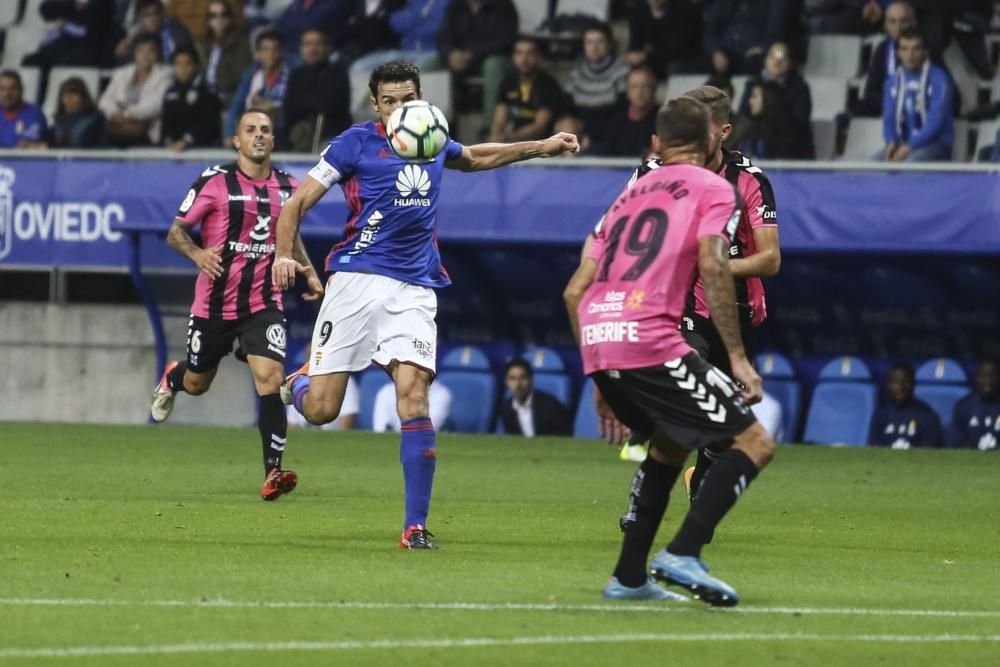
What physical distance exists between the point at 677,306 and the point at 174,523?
384cm

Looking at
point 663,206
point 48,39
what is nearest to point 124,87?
point 48,39

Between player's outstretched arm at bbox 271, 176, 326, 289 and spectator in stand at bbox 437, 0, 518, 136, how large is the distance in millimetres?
10972

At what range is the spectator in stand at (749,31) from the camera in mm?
19078

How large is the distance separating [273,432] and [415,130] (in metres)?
3.07

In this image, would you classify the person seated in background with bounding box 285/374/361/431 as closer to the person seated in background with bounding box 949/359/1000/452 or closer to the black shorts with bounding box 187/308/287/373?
the person seated in background with bounding box 949/359/1000/452

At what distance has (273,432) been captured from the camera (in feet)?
38.0

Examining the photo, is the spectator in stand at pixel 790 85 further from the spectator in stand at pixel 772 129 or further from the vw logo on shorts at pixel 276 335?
the vw logo on shorts at pixel 276 335

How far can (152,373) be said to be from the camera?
800 inches

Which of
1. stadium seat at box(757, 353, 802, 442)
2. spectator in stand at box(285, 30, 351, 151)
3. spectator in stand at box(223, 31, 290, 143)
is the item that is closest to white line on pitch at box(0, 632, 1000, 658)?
stadium seat at box(757, 353, 802, 442)

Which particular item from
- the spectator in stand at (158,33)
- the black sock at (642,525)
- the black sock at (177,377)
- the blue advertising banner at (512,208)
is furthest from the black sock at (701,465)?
the spectator in stand at (158,33)

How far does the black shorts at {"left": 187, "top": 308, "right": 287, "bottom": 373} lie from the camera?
12250 mm

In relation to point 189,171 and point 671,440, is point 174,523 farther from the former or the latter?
point 189,171

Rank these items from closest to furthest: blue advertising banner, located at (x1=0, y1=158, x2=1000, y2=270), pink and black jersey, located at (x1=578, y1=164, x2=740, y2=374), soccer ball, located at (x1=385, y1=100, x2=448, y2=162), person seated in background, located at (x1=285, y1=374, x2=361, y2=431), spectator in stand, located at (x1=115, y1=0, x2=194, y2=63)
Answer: pink and black jersey, located at (x1=578, y1=164, x2=740, y2=374) → soccer ball, located at (x1=385, y1=100, x2=448, y2=162) → blue advertising banner, located at (x1=0, y1=158, x2=1000, y2=270) → person seated in background, located at (x1=285, y1=374, x2=361, y2=431) → spectator in stand, located at (x1=115, y1=0, x2=194, y2=63)

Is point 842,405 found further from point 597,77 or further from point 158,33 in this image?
point 158,33
